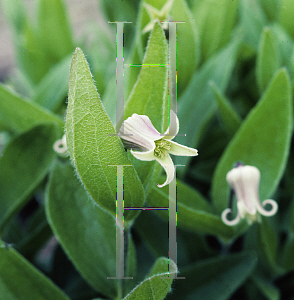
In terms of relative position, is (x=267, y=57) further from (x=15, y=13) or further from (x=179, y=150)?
(x=15, y=13)

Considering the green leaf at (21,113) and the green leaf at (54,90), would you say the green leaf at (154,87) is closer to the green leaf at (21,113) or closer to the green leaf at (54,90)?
the green leaf at (21,113)

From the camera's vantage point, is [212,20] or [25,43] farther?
[25,43]

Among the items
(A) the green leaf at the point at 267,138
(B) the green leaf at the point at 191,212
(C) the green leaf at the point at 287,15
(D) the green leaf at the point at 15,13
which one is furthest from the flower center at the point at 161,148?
(D) the green leaf at the point at 15,13

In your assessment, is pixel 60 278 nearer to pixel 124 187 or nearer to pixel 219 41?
pixel 124 187

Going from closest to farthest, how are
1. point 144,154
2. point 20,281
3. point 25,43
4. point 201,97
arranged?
point 144,154, point 20,281, point 201,97, point 25,43

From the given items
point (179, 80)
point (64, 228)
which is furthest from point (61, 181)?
point (179, 80)

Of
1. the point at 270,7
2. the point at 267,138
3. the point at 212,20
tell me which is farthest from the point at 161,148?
the point at 270,7
